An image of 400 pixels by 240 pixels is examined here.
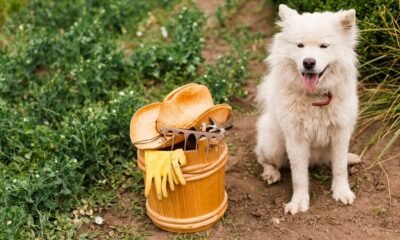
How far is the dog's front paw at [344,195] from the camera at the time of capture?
406 cm

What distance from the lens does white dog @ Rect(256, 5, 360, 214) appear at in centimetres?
361

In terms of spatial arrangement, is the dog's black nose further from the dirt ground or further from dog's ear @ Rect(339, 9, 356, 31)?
the dirt ground

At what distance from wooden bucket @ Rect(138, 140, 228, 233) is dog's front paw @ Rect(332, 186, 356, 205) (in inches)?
31.5

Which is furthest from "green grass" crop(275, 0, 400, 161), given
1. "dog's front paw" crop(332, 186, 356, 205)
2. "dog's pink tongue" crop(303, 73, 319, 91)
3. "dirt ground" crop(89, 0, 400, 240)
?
"dog's pink tongue" crop(303, 73, 319, 91)

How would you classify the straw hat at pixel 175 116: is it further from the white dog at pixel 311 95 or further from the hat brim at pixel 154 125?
the white dog at pixel 311 95

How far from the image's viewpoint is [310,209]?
4.08 meters

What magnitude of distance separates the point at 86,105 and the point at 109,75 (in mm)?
402

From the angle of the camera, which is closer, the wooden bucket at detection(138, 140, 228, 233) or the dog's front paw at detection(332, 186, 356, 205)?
the wooden bucket at detection(138, 140, 228, 233)

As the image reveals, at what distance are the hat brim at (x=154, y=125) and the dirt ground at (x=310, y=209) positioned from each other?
660 mm

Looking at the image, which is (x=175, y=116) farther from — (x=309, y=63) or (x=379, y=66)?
(x=379, y=66)

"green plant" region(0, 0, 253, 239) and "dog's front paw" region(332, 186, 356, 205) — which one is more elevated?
"green plant" region(0, 0, 253, 239)

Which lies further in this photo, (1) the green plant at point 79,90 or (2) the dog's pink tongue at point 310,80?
(1) the green plant at point 79,90

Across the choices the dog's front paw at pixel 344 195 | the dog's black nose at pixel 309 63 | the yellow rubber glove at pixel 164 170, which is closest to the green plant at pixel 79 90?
the yellow rubber glove at pixel 164 170

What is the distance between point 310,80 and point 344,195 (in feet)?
2.97
